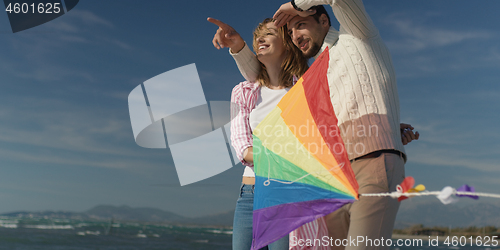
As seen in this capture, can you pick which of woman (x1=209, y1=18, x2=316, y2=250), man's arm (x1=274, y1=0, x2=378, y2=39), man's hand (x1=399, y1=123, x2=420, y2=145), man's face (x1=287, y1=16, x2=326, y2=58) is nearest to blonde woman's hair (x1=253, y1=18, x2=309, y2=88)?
woman (x1=209, y1=18, x2=316, y2=250)

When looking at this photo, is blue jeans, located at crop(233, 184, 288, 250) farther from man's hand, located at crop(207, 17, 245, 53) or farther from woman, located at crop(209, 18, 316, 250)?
man's hand, located at crop(207, 17, 245, 53)

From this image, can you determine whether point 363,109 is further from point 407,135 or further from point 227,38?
point 227,38

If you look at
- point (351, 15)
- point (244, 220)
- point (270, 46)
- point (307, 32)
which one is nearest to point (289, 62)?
point (270, 46)

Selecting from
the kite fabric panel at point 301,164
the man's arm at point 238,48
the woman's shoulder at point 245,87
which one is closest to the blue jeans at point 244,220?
the kite fabric panel at point 301,164

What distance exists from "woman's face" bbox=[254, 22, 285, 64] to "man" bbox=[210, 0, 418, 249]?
410mm

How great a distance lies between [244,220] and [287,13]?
1370 mm

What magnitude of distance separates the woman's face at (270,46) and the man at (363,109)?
0.41m

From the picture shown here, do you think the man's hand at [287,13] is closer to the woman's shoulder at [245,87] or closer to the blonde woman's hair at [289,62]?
the blonde woman's hair at [289,62]

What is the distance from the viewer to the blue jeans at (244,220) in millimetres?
2225

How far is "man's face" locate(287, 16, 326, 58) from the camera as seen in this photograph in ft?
6.02

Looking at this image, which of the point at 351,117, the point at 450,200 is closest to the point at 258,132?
the point at 351,117

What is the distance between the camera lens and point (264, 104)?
2246mm

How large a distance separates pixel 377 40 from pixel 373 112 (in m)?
0.44

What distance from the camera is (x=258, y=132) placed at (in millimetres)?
1839
